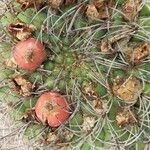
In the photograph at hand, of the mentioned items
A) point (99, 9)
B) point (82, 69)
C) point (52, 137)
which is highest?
point (99, 9)

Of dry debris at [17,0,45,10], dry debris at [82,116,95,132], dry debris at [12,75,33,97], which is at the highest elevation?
dry debris at [17,0,45,10]

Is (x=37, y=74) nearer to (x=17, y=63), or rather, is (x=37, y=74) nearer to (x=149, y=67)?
(x=17, y=63)

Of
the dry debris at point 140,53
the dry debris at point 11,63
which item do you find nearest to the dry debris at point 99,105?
the dry debris at point 140,53

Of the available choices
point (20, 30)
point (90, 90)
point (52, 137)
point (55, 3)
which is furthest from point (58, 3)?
point (52, 137)

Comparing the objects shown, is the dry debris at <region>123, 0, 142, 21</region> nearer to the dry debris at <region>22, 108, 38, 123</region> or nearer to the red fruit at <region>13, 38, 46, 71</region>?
the red fruit at <region>13, 38, 46, 71</region>

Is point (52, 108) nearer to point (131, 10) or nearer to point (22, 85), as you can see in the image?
point (22, 85)

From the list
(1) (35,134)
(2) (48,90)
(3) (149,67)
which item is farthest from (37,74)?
(3) (149,67)

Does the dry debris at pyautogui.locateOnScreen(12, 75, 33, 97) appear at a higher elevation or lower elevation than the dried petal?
lower

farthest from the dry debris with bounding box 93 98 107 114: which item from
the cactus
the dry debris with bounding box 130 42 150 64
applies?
the dry debris with bounding box 130 42 150 64
